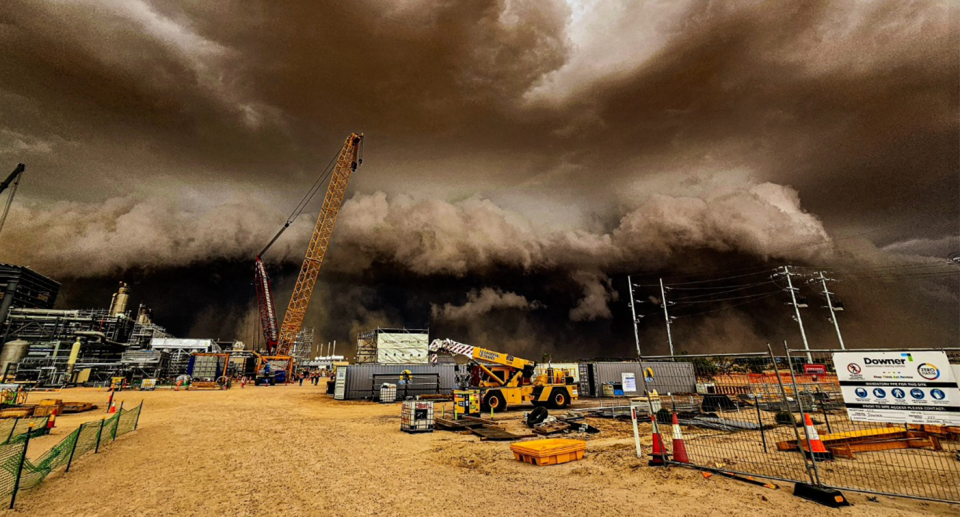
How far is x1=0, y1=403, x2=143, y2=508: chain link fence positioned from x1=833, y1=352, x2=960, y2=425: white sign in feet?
53.4

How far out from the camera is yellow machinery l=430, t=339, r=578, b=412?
75.2ft

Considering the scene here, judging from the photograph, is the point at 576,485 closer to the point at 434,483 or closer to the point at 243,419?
the point at 434,483

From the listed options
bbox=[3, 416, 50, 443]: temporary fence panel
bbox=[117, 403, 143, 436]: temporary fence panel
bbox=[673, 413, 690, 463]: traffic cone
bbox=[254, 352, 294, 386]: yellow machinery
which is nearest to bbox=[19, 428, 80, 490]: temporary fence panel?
bbox=[117, 403, 143, 436]: temporary fence panel

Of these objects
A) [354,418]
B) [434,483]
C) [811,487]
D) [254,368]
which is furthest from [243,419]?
[254,368]

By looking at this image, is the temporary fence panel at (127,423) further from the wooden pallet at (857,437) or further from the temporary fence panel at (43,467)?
the wooden pallet at (857,437)

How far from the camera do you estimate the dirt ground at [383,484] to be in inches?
279

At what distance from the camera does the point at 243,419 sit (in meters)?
21.2

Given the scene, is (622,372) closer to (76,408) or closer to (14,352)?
(76,408)

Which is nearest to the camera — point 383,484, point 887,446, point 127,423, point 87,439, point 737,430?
point 383,484

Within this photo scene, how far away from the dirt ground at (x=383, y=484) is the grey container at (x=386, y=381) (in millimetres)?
20961

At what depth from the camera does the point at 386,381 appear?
3575 cm

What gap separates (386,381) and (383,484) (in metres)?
28.4

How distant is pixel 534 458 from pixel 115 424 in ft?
50.6

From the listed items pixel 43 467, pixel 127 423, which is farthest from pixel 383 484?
pixel 127 423
